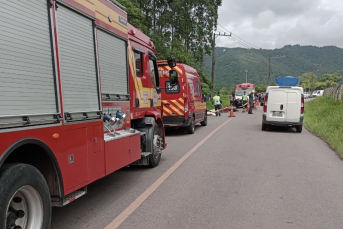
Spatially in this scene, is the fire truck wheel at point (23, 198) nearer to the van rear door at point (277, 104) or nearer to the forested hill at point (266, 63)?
the van rear door at point (277, 104)

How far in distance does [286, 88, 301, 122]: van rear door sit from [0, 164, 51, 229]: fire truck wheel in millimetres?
12439

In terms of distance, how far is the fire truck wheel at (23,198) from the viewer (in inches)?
113

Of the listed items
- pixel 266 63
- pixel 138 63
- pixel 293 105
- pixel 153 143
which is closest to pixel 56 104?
pixel 138 63

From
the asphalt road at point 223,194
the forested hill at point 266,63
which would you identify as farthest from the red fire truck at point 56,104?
the forested hill at point 266,63

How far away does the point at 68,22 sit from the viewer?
4031mm

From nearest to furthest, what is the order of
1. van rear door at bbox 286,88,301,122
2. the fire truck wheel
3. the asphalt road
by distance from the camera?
1. the fire truck wheel
2. the asphalt road
3. van rear door at bbox 286,88,301,122

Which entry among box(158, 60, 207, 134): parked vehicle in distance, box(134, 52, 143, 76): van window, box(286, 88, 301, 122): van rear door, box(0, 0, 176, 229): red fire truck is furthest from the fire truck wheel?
box(286, 88, 301, 122): van rear door

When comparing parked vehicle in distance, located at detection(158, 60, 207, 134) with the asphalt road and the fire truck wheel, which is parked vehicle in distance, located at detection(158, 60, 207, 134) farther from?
the fire truck wheel

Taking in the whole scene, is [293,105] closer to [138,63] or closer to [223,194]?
[138,63]

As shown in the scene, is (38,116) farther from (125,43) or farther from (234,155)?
(234,155)

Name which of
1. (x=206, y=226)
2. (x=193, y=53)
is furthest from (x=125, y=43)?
(x=193, y=53)

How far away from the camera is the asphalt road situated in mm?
4359

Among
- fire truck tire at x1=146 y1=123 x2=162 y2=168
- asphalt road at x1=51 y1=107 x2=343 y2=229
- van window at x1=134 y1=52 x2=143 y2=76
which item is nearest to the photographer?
asphalt road at x1=51 y1=107 x2=343 y2=229

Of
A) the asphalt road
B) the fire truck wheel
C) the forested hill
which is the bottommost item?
the asphalt road
